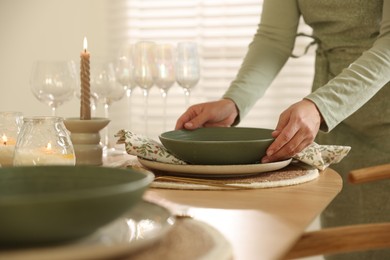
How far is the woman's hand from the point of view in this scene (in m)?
Answer: 1.14

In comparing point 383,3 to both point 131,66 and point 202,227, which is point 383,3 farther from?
point 202,227

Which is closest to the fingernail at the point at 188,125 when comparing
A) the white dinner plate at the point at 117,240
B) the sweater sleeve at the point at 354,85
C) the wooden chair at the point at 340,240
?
the sweater sleeve at the point at 354,85

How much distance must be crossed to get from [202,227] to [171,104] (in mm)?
2324

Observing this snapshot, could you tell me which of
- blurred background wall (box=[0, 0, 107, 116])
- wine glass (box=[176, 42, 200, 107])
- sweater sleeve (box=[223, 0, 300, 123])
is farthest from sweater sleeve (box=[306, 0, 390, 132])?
blurred background wall (box=[0, 0, 107, 116])

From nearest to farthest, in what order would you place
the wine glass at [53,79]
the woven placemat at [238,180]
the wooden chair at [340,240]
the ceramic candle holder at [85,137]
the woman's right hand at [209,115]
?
1. the wooden chair at [340,240]
2. the woven placemat at [238,180]
3. the ceramic candle holder at [85,137]
4. the woman's right hand at [209,115]
5. the wine glass at [53,79]

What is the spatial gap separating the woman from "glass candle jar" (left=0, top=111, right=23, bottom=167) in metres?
0.36

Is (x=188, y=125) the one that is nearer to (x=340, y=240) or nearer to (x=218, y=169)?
(x=218, y=169)

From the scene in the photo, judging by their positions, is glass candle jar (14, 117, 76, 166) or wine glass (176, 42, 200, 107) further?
wine glass (176, 42, 200, 107)

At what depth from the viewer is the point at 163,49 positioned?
6.56 feet

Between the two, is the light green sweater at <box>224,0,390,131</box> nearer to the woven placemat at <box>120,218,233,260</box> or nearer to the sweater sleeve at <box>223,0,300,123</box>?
the sweater sleeve at <box>223,0,300,123</box>

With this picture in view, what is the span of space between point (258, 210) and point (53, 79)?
35.0 inches

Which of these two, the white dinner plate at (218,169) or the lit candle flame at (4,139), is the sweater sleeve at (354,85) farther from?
the lit candle flame at (4,139)

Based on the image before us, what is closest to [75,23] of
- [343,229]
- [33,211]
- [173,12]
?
[173,12]

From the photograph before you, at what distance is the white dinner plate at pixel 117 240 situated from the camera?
1.65 feet
